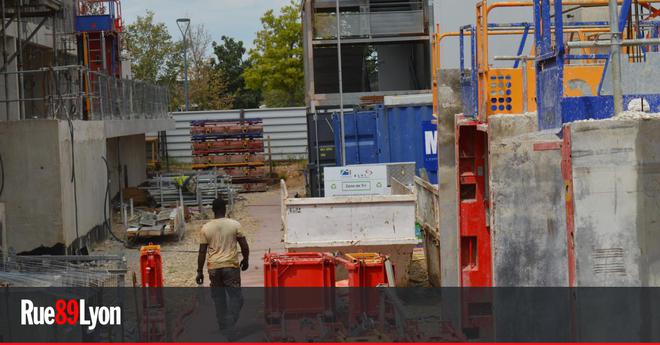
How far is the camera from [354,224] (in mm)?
14578

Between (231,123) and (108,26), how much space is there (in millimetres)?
8022

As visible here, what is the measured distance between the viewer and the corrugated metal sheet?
43.7 meters

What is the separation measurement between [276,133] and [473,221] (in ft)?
109

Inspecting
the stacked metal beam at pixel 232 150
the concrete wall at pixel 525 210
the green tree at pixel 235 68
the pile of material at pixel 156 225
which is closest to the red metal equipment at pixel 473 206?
the concrete wall at pixel 525 210

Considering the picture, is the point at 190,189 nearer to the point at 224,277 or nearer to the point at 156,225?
the point at 156,225

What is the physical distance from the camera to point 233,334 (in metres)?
11.3

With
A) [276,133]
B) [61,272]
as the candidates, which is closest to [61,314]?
[61,272]

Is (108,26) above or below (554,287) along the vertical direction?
above

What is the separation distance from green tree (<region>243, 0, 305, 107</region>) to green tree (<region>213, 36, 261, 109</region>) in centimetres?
1512

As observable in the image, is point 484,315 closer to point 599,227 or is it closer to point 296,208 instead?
point 296,208

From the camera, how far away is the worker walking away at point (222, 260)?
11.3 m

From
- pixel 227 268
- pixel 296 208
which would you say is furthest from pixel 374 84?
pixel 227 268

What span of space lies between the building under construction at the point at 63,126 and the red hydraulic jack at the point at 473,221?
22.0 ft

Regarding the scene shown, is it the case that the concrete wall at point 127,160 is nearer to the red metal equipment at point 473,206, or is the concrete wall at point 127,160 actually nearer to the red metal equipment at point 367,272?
the red metal equipment at point 367,272
